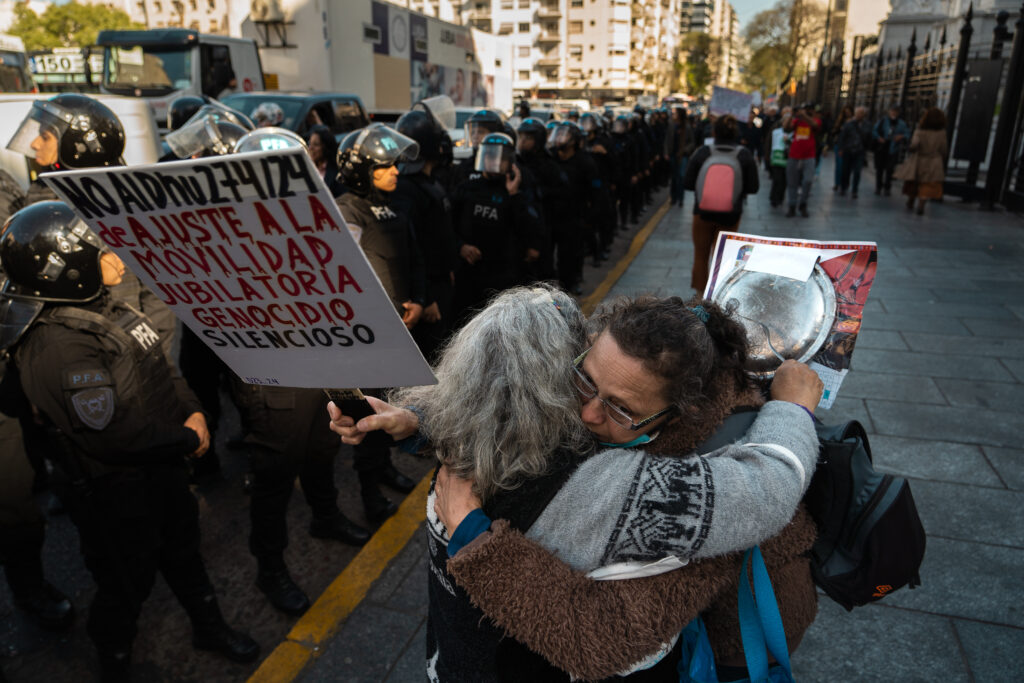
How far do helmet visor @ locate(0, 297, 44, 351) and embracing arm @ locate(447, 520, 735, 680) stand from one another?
185 centimetres

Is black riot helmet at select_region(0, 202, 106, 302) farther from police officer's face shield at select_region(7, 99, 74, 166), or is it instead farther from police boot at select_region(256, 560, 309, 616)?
police officer's face shield at select_region(7, 99, 74, 166)

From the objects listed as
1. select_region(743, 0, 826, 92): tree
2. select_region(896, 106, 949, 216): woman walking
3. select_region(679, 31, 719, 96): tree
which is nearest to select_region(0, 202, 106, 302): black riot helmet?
select_region(896, 106, 949, 216): woman walking

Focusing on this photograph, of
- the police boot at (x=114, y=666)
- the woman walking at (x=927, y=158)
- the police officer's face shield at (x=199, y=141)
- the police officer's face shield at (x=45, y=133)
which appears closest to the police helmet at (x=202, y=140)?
the police officer's face shield at (x=199, y=141)

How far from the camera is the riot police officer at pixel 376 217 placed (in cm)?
357

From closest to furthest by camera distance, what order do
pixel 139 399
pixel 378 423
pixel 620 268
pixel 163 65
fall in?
pixel 378 423, pixel 139 399, pixel 620 268, pixel 163 65

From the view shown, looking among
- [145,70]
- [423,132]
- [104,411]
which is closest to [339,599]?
[104,411]

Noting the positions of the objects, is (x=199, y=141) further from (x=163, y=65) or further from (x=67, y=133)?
(x=163, y=65)

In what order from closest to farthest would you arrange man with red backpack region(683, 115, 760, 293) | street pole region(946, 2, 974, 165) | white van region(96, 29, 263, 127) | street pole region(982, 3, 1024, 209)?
man with red backpack region(683, 115, 760, 293), street pole region(982, 3, 1024, 209), street pole region(946, 2, 974, 165), white van region(96, 29, 263, 127)

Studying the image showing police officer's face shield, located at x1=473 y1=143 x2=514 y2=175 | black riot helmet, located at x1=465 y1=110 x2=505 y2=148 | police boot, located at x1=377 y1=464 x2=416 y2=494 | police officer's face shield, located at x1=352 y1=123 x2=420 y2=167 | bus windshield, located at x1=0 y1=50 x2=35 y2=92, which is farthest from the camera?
bus windshield, located at x1=0 y1=50 x2=35 y2=92

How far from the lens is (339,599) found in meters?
3.04

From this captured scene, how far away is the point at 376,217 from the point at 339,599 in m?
1.92

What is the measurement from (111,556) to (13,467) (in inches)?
23.8

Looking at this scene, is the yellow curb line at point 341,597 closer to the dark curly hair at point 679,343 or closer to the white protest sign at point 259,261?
the white protest sign at point 259,261

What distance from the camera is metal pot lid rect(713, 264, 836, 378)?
5.44 feet
